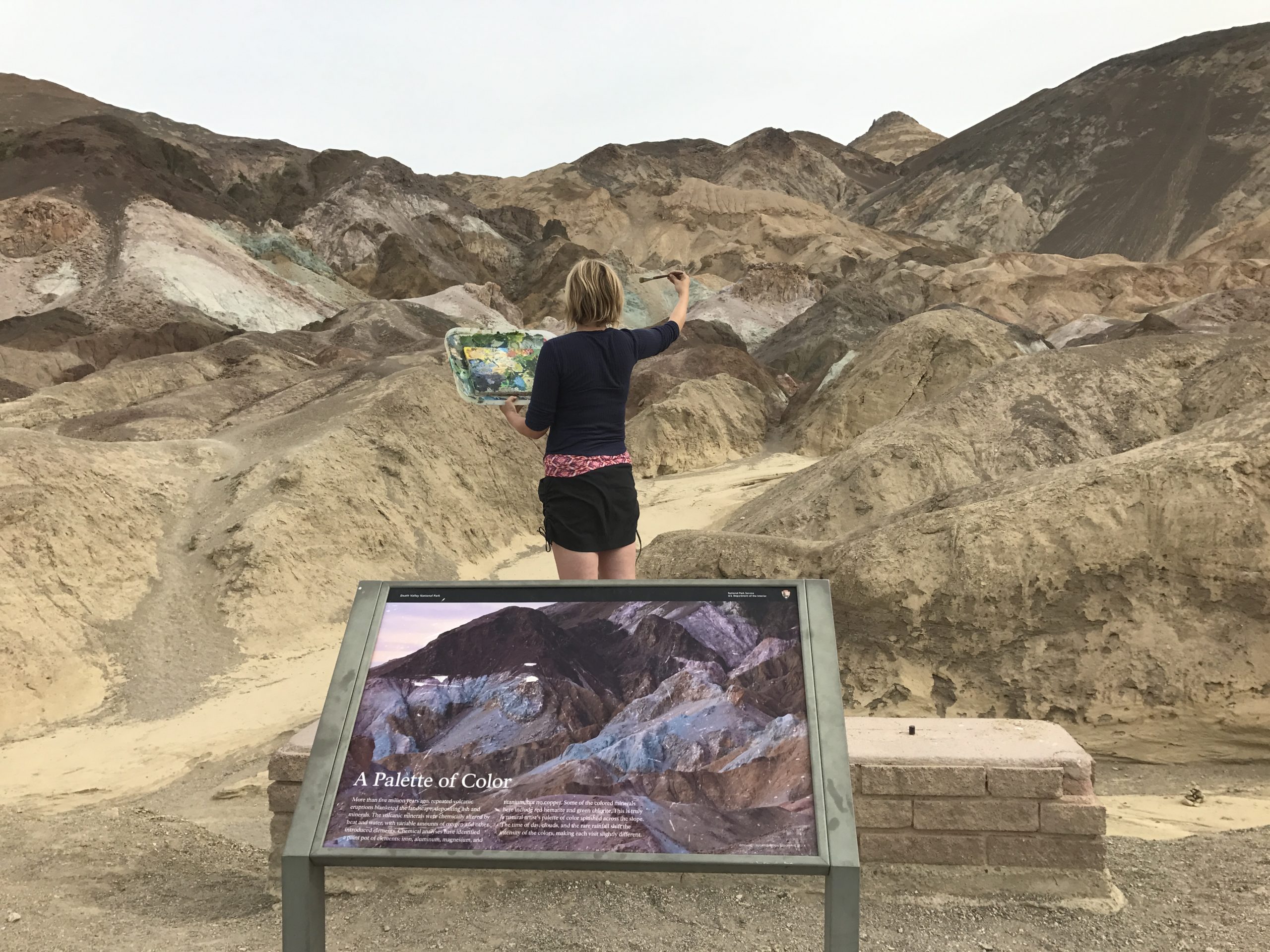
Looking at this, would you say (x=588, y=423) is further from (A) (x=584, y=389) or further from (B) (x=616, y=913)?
(B) (x=616, y=913)

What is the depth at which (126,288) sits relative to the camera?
2780 cm

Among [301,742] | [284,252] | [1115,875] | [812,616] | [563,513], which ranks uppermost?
[284,252]

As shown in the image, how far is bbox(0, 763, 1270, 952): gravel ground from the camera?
3078 mm

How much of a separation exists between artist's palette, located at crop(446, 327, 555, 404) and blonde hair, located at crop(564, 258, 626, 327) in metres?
0.30

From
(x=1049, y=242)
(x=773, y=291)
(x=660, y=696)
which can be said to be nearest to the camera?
(x=660, y=696)

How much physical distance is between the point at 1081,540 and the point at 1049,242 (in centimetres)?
5235

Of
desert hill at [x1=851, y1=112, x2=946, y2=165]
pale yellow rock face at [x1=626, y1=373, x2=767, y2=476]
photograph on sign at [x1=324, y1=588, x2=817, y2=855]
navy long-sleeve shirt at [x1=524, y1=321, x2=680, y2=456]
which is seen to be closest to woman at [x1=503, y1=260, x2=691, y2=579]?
navy long-sleeve shirt at [x1=524, y1=321, x2=680, y2=456]

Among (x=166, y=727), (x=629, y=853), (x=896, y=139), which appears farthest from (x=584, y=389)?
→ (x=896, y=139)

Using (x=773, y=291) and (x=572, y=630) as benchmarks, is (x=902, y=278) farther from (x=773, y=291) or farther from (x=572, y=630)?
(x=572, y=630)

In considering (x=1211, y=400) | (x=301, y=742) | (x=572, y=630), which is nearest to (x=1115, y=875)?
(x=572, y=630)

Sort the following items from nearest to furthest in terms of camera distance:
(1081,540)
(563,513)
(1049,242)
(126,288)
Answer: (563,513), (1081,540), (126,288), (1049,242)

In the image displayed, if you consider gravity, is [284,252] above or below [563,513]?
above

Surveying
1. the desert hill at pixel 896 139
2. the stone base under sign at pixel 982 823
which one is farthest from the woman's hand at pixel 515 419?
the desert hill at pixel 896 139

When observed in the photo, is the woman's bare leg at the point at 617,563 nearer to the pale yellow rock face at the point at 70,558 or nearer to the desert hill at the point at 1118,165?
the pale yellow rock face at the point at 70,558
